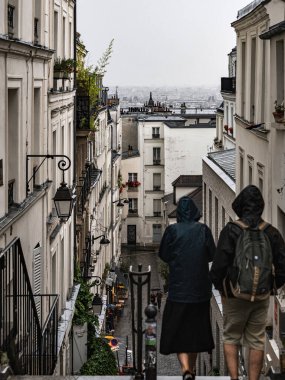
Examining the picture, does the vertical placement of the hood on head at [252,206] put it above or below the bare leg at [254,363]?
above

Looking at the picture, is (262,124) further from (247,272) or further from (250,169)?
(247,272)

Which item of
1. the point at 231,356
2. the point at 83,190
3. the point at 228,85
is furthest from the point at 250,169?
the point at 228,85

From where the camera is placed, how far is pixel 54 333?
1480 cm

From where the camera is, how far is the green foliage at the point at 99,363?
21.4 meters

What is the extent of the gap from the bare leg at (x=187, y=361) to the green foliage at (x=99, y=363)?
12.6 m

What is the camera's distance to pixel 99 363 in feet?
72.5

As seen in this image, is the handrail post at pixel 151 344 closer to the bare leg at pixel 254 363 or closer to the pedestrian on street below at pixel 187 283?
the pedestrian on street below at pixel 187 283

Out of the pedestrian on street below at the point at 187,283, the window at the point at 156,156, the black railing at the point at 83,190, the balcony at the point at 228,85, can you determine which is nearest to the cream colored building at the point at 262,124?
the pedestrian on street below at the point at 187,283

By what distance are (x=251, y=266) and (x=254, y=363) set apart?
110 centimetres

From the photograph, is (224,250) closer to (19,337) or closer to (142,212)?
(19,337)

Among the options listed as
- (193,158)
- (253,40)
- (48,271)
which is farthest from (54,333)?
(193,158)

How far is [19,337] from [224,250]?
3882mm

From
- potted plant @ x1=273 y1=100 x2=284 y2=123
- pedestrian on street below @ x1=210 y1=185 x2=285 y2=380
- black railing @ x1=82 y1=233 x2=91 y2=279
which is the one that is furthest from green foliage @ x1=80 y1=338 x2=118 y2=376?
pedestrian on street below @ x1=210 y1=185 x2=285 y2=380

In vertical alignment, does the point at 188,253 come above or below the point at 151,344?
above
